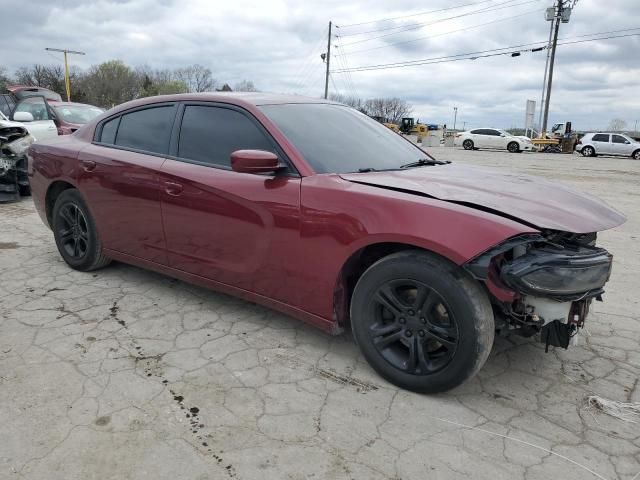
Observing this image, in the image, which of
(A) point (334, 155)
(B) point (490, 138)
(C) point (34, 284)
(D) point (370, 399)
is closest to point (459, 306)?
(D) point (370, 399)

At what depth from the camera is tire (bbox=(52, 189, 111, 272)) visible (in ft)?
13.7

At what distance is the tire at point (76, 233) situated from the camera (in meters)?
4.18

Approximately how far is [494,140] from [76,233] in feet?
104

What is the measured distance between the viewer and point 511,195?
263 cm

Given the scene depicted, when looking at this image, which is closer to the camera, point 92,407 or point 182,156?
point 92,407

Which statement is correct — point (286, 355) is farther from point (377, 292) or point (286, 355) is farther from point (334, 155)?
point (334, 155)

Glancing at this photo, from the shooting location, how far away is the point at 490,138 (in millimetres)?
32594

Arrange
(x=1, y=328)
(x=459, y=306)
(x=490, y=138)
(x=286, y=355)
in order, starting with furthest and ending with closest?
(x=490, y=138) < (x=1, y=328) < (x=286, y=355) < (x=459, y=306)

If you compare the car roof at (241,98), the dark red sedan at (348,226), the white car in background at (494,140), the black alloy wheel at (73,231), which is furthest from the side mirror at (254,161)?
the white car in background at (494,140)

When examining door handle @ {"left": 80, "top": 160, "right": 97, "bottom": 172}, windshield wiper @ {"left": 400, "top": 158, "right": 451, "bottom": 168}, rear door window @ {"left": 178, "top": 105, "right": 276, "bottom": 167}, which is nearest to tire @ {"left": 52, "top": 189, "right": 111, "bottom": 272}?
door handle @ {"left": 80, "top": 160, "right": 97, "bottom": 172}

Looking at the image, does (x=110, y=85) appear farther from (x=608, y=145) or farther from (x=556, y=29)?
(x=608, y=145)

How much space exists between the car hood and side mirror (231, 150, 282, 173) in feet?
1.36

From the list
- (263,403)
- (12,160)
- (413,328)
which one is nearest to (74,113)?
(12,160)

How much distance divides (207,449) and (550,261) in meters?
1.70
